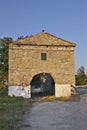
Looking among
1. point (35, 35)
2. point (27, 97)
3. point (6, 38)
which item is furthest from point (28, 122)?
point (6, 38)

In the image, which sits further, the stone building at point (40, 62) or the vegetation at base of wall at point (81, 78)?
the vegetation at base of wall at point (81, 78)

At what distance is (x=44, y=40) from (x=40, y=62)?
2.33 metres

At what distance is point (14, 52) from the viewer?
28.4 metres

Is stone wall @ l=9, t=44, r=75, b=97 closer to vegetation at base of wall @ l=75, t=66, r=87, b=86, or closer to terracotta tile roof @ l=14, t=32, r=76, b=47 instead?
terracotta tile roof @ l=14, t=32, r=76, b=47

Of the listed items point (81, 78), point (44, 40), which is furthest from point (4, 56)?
point (81, 78)

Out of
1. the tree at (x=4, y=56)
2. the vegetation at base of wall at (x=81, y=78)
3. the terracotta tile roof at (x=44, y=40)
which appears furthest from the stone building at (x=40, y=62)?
the vegetation at base of wall at (x=81, y=78)

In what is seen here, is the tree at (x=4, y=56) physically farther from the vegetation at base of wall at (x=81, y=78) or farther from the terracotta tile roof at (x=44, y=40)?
the vegetation at base of wall at (x=81, y=78)

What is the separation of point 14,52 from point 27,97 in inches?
Answer: 186

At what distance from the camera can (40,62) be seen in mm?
28328

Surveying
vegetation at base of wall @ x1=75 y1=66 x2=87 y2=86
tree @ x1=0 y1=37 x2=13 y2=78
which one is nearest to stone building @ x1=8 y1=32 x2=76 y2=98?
tree @ x1=0 y1=37 x2=13 y2=78

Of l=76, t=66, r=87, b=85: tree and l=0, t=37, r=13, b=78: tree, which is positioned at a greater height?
l=0, t=37, r=13, b=78: tree

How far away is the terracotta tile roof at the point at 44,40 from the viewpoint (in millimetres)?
28469

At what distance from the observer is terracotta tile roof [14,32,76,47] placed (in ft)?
93.4

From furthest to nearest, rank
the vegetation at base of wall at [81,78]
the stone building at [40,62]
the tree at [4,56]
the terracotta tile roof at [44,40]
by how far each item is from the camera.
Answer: the vegetation at base of wall at [81,78] < the tree at [4,56] < the terracotta tile roof at [44,40] < the stone building at [40,62]
